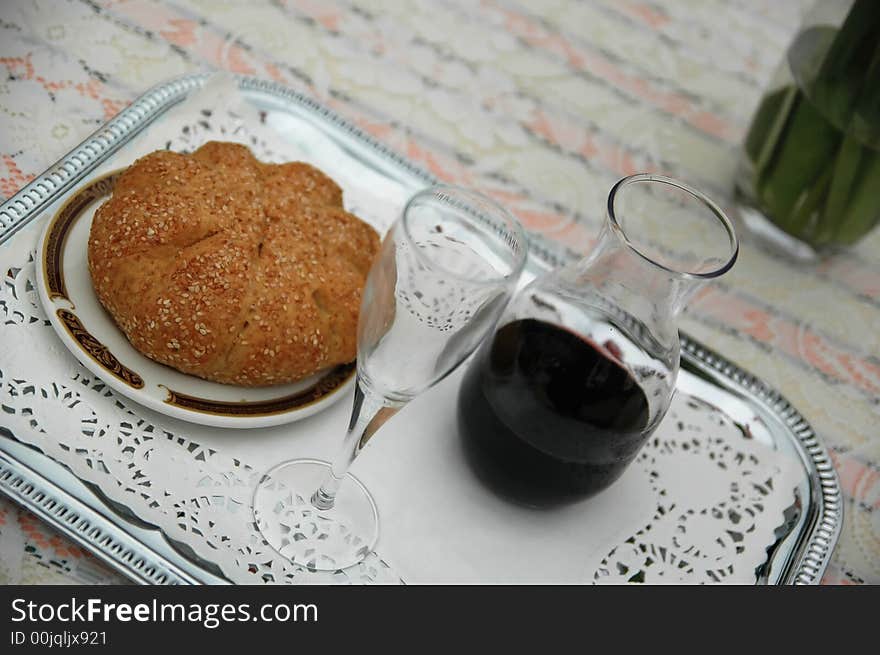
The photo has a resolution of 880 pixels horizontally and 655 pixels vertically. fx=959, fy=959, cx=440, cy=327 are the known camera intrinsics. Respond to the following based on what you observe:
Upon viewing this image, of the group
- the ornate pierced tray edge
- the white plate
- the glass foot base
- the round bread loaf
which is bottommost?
the glass foot base

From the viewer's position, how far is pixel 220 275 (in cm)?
81

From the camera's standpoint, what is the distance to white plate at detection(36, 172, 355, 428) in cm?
80

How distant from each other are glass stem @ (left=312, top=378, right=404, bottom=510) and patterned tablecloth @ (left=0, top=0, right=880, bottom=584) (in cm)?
47

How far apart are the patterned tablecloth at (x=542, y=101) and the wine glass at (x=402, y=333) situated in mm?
460

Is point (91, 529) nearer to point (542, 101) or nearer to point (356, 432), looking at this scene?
point (356, 432)

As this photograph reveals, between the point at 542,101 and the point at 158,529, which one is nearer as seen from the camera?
the point at 158,529

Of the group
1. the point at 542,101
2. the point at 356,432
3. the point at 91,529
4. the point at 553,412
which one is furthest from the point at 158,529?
the point at 542,101

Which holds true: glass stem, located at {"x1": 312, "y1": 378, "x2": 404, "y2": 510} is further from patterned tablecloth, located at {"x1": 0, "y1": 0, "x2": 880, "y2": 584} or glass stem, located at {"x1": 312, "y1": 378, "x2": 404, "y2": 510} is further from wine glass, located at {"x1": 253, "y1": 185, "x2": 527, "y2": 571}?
patterned tablecloth, located at {"x1": 0, "y1": 0, "x2": 880, "y2": 584}

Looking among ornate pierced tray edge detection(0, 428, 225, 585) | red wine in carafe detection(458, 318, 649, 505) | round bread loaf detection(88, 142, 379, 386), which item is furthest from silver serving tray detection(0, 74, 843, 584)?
red wine in carafe detection(458, 318, 649, 505)

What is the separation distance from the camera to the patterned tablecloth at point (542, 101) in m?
1.12

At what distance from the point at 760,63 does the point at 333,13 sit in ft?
2.38

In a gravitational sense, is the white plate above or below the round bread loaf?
below

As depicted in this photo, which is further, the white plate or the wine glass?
the white plate

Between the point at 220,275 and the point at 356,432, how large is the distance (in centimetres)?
18
